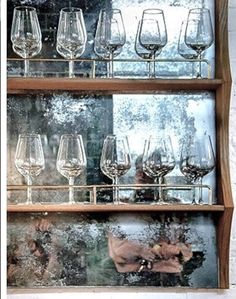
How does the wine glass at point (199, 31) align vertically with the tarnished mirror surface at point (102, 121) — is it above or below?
above

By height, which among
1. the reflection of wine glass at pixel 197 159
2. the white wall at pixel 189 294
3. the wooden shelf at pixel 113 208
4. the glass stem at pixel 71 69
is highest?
the glass stem at pixel 71 69

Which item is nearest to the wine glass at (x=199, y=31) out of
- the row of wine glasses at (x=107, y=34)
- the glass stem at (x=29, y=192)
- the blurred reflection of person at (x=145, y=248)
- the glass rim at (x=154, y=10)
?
the row of wine glasses at (x=107, y=34)

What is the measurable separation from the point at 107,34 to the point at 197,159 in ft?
1.75

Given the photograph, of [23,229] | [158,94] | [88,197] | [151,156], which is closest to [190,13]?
[158,94]

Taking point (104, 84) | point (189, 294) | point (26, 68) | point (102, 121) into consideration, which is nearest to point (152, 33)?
point (104, 84)

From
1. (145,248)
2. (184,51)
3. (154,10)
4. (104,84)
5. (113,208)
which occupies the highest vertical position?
(154,10)

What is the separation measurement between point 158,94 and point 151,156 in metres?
0.26

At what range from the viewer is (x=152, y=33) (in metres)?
1.85

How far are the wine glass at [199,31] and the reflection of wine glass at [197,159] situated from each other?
32 centimetres

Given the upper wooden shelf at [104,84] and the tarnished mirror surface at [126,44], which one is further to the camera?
the tarnished mirror surface at [126,44]

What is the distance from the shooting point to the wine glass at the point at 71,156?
1815 millimetres

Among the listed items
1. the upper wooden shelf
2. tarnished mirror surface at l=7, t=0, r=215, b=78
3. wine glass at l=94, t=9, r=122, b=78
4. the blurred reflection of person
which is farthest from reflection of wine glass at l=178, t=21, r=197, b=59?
the blurred reflection of person

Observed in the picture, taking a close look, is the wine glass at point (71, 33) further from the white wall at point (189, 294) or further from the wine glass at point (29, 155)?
the white wall at point (189, 294)

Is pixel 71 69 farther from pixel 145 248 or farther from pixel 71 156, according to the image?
pixel 145 248
